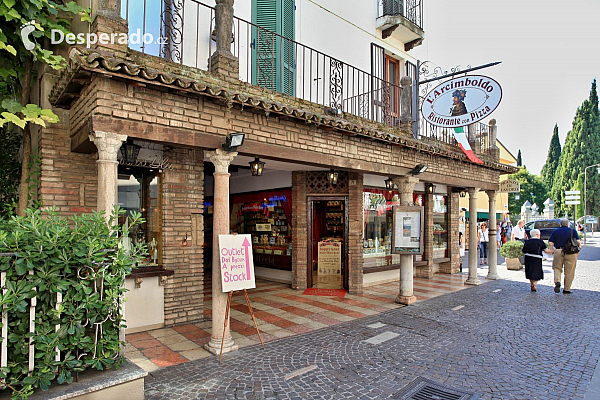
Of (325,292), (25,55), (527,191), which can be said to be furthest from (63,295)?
(527,191)

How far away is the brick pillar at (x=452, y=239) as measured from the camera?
43.2ft

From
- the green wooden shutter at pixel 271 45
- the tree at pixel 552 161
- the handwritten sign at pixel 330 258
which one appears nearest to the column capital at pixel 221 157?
the green wooden shutter at pixel 271 45

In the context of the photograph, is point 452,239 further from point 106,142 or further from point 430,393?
point 106,142

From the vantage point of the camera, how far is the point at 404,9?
39.9 feet

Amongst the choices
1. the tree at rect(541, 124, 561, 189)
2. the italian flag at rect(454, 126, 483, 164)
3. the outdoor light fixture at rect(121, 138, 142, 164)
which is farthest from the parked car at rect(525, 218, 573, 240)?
the tree at rect(541, 124, 561, 189)

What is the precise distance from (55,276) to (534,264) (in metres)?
11.0

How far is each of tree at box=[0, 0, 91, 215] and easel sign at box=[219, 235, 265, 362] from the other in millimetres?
2908

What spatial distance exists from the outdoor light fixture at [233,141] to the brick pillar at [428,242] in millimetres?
8769

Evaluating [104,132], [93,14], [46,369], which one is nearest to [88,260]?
[46,369]

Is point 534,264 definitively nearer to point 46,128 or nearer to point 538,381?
point 538,381

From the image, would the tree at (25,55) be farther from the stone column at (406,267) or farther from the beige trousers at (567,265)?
the beige trousers at (567,265)

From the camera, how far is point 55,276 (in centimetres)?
315

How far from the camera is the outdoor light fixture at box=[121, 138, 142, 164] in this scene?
20.2 ft

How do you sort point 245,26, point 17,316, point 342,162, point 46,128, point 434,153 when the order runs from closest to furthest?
point 17,316 → point 46,128 → point 342,162 → point 245,26 → point 434,153
